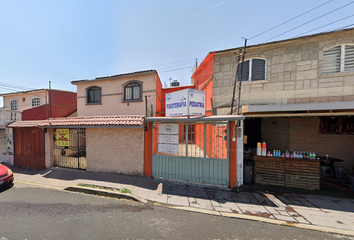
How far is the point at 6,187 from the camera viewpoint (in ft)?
19.3

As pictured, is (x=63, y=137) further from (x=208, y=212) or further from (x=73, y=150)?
(x=208, y=212)

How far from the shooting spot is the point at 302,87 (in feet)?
20.3

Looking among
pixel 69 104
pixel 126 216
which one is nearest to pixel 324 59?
pixel 126 216

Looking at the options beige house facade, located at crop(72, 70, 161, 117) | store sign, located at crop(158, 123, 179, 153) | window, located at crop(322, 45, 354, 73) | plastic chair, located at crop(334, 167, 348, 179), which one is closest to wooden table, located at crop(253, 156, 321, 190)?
plastic chair, located at crop(334, 167, 348, 179)

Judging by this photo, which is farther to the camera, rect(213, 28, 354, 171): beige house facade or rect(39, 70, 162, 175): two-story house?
rect(39, 70, 162, 175): two-story house

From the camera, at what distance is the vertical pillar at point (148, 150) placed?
6547 mm

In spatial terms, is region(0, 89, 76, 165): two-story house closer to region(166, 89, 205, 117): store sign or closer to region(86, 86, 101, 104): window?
region(86, 86, 101, 104): window

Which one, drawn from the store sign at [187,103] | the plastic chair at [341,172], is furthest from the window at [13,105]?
the plastic chair at [341,172]

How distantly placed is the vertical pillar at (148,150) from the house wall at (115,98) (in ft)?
5.30

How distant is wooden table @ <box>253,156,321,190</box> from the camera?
221 inches

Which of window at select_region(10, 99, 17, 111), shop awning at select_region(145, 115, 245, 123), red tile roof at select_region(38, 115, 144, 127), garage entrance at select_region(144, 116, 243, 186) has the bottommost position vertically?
garage entrance at select_region(144, 116, 243, 186)

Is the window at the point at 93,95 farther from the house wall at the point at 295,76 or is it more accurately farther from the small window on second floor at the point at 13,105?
the small window on second floor at the point at 13,105

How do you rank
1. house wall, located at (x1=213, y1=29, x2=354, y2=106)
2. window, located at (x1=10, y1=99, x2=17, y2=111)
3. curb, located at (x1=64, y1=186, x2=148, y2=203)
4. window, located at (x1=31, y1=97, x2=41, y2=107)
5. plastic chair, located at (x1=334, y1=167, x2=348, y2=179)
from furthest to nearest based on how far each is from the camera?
1. window, located at (x1=10, y1=99, x2=17, y2=111)
2. window, located at (x1=31, y1=97, x2=41, y2=107)
3. plastic chair, located at (x1=334, y1=167, x2=348, y2=179)
4. house wall, located at (x1=213, y1=29, x2=354, y2=106)
5. curb, located at (x1=64, y1=186, x2=148, y2=203)

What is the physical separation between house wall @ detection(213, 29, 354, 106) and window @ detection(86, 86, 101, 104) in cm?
806
